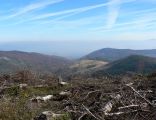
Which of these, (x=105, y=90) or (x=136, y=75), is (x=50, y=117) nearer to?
(x=105, y=90)

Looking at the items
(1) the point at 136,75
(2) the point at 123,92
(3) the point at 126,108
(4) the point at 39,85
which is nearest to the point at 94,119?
(3) the point at 126,108

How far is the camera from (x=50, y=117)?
906 cm

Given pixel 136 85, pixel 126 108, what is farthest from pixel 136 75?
pixel 126 108

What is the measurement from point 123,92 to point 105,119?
158cm

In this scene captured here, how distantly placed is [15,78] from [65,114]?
24.3ft

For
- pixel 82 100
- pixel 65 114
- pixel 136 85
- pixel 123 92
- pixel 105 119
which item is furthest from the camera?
pixel 136 85

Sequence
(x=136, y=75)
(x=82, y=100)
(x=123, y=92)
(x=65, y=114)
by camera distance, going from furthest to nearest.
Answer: (x=136, y=75), (x=82, y=100), (x=123, y=92), (x=65, y=114)

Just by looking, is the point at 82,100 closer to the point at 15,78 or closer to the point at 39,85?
the point at 39,85

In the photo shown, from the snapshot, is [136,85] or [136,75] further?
[136,75]

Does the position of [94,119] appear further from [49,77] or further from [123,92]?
[49,77]

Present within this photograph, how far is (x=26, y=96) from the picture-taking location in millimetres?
12656

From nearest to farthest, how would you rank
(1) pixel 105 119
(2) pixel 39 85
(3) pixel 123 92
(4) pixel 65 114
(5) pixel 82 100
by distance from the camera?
(1) pixel 105 119
(4) pixel 65 114
(3) pixel 123 92
(5) pixel 82 100
(2) pixel 39 85

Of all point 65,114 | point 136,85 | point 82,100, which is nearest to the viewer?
point 65,114

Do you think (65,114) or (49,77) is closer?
(65,114)
